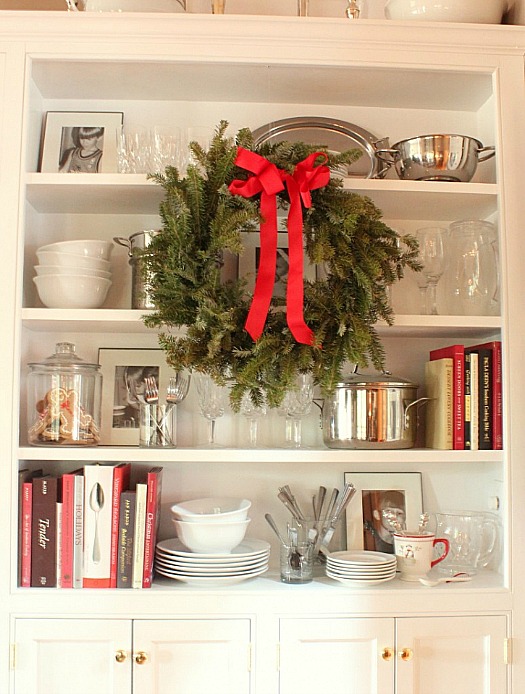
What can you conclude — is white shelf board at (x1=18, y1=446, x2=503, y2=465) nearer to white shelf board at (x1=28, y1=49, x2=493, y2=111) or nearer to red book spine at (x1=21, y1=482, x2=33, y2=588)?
red book spine at (x1=21, y1=482, x2=33, y2=588)

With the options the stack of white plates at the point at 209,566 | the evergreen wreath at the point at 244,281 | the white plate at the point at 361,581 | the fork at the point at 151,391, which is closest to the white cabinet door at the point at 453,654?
the white plate at the point at 361,581

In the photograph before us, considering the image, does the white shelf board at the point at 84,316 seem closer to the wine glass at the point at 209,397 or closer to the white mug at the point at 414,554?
the wine glass at the point at 209,397

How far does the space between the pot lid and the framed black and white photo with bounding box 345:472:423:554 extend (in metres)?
0.31

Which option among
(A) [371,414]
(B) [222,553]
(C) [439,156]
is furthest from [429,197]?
(B) [222,553]

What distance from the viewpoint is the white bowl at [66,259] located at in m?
1.89

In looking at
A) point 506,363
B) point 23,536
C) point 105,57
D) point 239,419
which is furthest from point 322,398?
point 105,57

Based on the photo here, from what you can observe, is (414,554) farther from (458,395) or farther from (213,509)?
(213,509)

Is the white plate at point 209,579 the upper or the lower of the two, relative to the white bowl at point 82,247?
lower

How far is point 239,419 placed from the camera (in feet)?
6.81

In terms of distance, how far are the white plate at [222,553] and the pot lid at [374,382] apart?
48 cm

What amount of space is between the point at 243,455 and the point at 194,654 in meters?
0.50

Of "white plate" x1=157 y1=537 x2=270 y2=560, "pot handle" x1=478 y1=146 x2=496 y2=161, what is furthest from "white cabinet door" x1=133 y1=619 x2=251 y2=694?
"pot handle" x1=478 y1=146 x2=496 y2=161

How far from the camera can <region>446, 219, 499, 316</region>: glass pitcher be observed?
196 centimetres

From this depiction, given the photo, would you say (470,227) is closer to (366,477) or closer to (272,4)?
(366,477)
